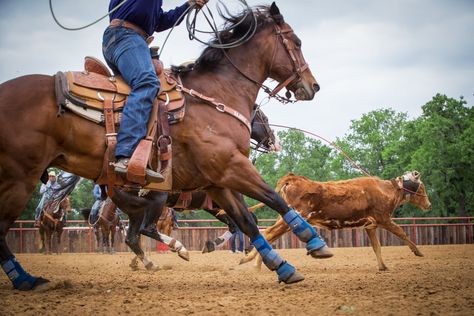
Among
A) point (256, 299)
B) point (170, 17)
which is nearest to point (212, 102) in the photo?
point (170, 17)

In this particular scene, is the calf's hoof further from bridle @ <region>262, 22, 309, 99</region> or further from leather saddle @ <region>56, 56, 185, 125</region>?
bridle @ <region>262, 22, 309, 99</region>

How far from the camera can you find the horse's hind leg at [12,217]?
6020 millimetres

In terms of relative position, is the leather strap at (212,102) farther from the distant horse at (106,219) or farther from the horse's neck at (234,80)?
the distant horse at (106,219)

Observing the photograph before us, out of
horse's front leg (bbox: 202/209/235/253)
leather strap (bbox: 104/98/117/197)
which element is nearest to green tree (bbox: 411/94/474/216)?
horse's front leg (bbox: 202/209/235/253)

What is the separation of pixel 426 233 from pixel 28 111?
27.8 m

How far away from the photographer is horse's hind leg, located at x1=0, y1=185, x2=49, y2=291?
6020 mm

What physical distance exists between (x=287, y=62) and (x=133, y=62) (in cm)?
219

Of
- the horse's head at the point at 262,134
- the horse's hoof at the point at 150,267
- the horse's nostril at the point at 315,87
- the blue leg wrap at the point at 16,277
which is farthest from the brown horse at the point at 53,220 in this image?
the horse's nostril at the point at 315,87

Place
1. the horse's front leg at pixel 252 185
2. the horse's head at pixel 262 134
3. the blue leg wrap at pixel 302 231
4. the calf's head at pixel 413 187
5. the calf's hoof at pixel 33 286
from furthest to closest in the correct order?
the calf's head at pixel 413 187 < the horse's head at pixel 262 134 < the blue leg wrap at pixel 302 231 < the horse's front leg at pixel 252 185 < the calf's hoof at pixel 33 286

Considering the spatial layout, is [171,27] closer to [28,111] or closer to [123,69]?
[123,69]

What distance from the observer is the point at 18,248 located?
28.9m

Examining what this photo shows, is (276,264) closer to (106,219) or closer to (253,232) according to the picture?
(253,232)

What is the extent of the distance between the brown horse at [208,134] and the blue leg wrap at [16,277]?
0.01 metres

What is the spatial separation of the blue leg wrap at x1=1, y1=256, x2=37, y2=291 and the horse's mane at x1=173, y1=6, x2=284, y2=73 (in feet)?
10.1
